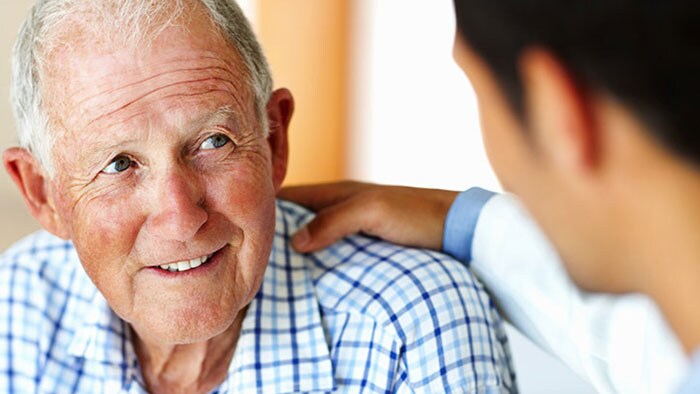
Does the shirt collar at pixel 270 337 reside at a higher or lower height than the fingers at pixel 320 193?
lower

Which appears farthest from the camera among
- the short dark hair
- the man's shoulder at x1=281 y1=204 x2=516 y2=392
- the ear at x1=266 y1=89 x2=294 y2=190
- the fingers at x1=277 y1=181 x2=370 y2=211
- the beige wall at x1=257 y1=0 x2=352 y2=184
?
the beige wall at x1=257 y1=0 x2=352 y2=184

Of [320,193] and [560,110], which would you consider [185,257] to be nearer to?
[320,193]

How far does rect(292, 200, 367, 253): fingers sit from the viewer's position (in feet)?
5.41

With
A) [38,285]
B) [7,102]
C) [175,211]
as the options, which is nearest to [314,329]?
[175,211]

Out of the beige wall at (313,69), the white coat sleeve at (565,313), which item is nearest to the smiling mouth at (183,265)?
the white coat sleeve at (565,313)

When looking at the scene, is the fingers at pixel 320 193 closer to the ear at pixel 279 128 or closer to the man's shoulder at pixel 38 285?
the ear at pixel 279 128

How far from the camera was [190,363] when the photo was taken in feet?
5.35

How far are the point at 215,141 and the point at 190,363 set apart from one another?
0.45m

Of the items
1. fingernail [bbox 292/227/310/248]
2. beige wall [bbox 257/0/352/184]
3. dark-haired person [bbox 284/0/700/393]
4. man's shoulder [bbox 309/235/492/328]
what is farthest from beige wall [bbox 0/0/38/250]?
dark-haired person [bbox 284/0/700/393]

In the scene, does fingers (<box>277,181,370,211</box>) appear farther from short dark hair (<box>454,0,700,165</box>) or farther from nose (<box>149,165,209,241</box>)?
Result: short dark hair (<box>454,0,700,165</box>)

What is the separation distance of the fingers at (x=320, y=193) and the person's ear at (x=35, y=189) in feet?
1.61

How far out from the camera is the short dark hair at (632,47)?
18.6 inches

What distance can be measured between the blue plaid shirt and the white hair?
0.32 m

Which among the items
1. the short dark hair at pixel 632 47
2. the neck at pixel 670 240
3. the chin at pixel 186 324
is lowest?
the chin at pixel 186 324
